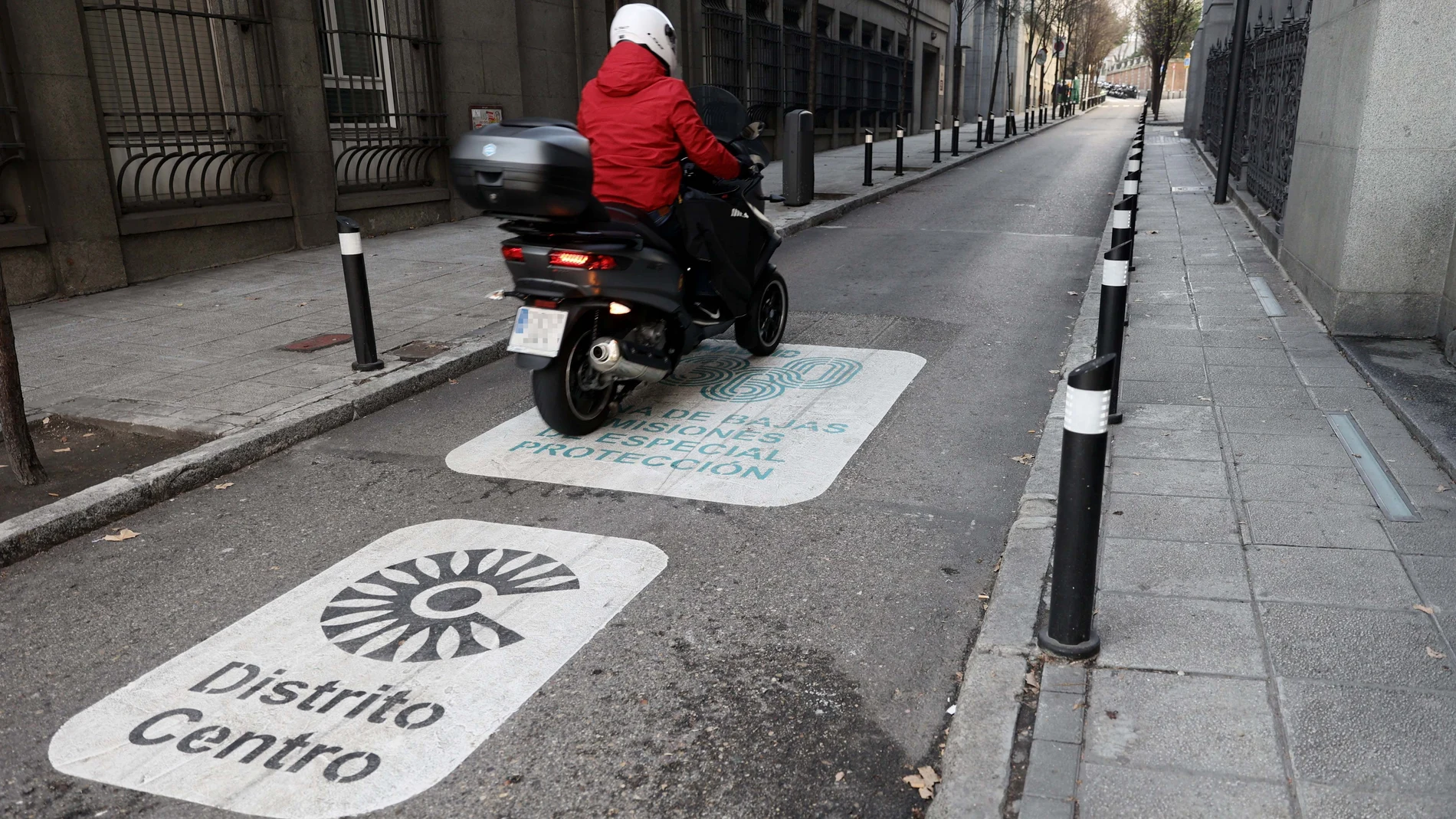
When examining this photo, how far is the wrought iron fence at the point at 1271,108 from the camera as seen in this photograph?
10.5 meters

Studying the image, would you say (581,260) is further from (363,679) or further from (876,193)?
(876,193)

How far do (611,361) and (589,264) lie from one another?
0.52 meters

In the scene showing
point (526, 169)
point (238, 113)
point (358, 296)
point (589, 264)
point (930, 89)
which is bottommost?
point (358, 296)

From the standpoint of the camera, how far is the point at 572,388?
5.21m

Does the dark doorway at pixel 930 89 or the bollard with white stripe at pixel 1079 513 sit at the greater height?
the dark doorway at pixel 930 89

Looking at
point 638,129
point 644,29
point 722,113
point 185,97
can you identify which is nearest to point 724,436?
point 638,129

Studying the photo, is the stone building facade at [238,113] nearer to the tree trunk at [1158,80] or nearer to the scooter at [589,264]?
the scooter at [589,264]

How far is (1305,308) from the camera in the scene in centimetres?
752

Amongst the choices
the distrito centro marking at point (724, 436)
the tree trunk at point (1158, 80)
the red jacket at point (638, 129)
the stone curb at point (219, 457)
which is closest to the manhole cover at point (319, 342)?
the stone curb at point (219, 457)

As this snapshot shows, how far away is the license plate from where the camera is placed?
489 cm

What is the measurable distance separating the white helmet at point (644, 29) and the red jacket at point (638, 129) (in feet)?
0.15

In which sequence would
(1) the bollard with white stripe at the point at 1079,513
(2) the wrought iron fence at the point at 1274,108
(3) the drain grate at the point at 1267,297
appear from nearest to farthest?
(1) the bollard with white stripe at the point at 1079,513 < (3) the drain grate at the point at 1267,297 < (2) the wrought iron fence at the point at 1274,108

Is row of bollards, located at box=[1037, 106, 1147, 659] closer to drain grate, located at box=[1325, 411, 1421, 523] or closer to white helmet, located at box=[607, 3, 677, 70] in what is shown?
drain grate, located at box=[1325, 411, 1421, 523]

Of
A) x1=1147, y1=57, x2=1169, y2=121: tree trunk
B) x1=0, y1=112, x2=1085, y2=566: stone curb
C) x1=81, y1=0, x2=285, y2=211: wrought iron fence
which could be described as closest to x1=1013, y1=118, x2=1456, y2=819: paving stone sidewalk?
x1=0, y1=112, x2=1085, y2=566: stone curb
